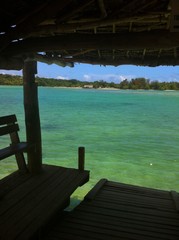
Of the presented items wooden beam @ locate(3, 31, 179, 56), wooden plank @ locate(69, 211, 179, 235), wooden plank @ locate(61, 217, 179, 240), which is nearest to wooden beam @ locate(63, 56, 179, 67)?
wooden beam @ locate(3, 31, 179, 56)

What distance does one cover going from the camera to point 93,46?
12.4 ft

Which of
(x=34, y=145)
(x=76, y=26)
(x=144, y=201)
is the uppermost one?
(x=76, y=26)

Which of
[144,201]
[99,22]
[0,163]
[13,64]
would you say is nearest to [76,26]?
[99,22]

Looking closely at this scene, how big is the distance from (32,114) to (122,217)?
2145 millimetres

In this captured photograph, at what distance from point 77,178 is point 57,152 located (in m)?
8.36

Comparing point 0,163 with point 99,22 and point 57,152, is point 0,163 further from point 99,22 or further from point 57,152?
point 99,22

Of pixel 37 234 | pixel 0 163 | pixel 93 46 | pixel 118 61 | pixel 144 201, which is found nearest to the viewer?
pixel 37 234

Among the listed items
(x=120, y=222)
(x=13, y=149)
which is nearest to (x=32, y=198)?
(x=13, y=149)

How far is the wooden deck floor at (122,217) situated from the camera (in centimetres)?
383

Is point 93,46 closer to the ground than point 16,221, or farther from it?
farther from it

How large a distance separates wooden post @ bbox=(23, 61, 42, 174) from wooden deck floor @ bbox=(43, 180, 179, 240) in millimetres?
1045

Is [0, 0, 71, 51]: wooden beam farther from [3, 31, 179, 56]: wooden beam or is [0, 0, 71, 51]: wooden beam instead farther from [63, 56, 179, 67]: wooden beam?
[63, 56, 179, 67]: wooden beam

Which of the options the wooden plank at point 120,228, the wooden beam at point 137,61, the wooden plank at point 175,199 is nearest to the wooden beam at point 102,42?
the wooden plank at point 120,228

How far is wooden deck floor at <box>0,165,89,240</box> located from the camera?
3490 millimetres
